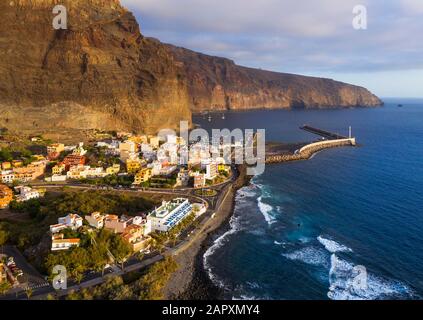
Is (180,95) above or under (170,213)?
above

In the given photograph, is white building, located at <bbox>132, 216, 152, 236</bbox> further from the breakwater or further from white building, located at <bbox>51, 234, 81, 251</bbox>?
the breakwater

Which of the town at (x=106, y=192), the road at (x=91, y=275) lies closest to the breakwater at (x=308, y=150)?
the town at (x=106, y=192)

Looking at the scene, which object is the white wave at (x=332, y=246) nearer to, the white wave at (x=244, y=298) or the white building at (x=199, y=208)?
the white wave at (x=244, y=298)

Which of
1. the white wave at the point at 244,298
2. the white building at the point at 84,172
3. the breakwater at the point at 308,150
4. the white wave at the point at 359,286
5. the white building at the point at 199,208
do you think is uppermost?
the breakwater at the point at 308,150

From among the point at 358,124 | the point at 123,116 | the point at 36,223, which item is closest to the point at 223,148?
the point at 123,116

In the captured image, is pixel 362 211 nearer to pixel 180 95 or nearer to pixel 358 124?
pixel 180 95

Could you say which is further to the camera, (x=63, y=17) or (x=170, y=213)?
(x=63, y=17)
